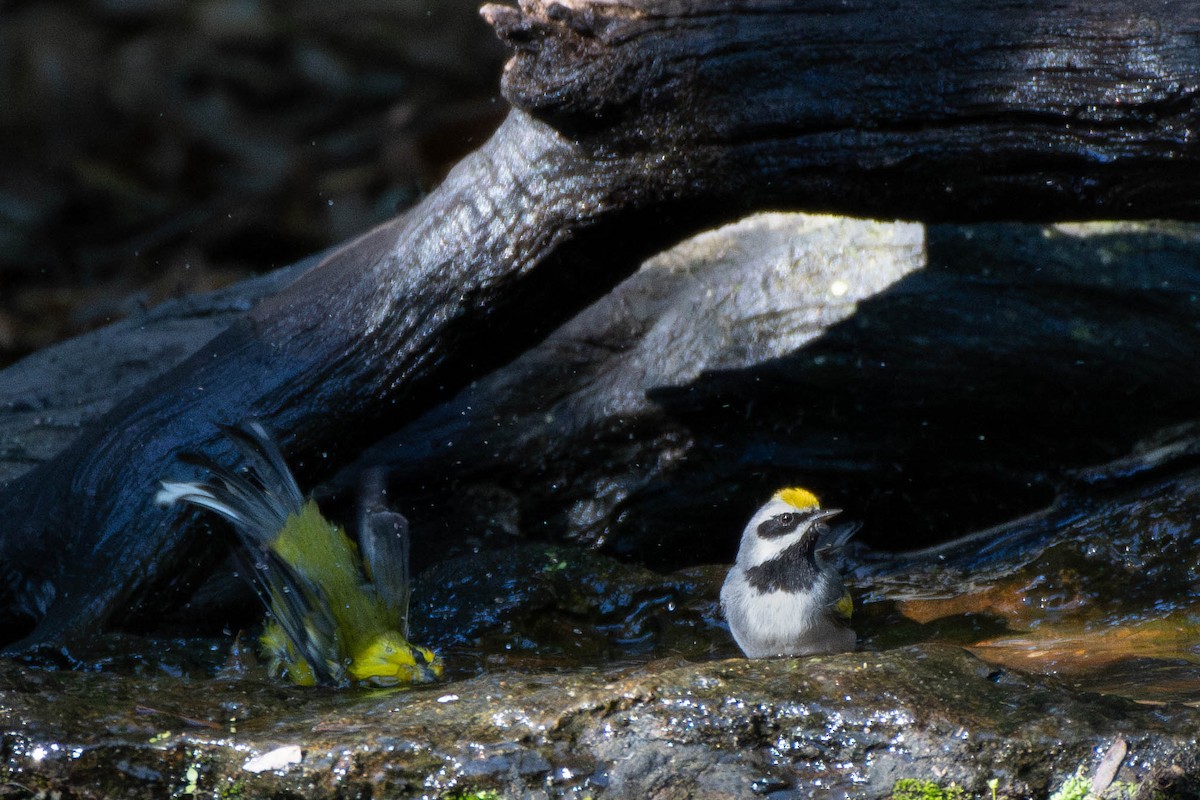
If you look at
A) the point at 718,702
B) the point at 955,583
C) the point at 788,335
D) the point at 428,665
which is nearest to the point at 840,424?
the point at 788,335

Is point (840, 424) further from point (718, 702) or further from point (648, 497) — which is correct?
point (718, 702)

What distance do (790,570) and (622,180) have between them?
1.27 metres

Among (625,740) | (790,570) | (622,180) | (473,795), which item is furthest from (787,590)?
(473,795)

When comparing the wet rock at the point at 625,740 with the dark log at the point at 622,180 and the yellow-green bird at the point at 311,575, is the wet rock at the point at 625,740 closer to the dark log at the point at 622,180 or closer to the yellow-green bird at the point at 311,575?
the yellow-green bird at the point at 311,575

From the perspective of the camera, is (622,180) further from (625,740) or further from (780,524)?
(625,740)

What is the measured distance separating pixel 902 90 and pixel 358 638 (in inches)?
85.5

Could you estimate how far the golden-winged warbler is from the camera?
4.07 m

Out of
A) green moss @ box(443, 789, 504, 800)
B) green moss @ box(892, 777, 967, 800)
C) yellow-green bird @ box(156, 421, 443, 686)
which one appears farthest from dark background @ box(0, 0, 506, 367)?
green moss @ box(892, 777, 967, 800)

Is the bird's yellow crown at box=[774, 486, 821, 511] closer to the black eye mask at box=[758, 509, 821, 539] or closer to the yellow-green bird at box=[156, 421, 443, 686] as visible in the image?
the black eye mask at box=[758, 509, 821, 539]

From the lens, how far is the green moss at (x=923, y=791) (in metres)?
2.62

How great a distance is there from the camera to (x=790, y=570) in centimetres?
418

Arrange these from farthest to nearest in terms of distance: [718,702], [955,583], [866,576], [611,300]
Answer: [611,300], [866,576], [955,583], [718,702]

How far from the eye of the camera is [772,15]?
395 centimetres

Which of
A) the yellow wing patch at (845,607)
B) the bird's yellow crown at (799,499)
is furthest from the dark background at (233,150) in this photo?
the yellow wing patch at (845,607)
